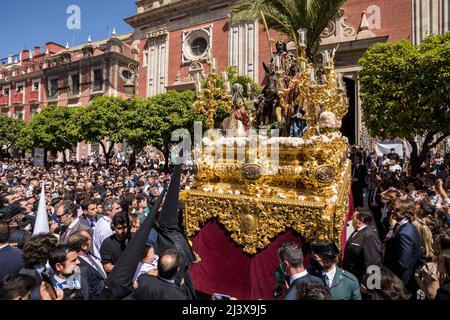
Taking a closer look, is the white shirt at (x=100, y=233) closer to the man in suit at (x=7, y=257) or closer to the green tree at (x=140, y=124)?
the man in suit at (x=7, y=257)

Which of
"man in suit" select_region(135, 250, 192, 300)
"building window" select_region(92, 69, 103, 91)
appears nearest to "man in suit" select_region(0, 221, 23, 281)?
"man in suit" select_region(135, 250, 192, 300)

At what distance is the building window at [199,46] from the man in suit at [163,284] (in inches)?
1109

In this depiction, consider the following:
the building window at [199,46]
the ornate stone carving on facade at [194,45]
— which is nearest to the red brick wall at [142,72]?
the ornate stone carving on facade at [194,45]

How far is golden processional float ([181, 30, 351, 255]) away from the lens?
485 cm

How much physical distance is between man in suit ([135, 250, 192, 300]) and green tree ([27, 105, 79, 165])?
27.4m

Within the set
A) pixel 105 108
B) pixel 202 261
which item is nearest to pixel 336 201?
pixel 202 261

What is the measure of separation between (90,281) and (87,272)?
0.13 m

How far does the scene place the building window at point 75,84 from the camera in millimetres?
37875

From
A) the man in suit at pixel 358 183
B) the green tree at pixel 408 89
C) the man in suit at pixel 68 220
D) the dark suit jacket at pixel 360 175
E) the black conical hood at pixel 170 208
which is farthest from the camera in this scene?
the green tree at pixel 408 89

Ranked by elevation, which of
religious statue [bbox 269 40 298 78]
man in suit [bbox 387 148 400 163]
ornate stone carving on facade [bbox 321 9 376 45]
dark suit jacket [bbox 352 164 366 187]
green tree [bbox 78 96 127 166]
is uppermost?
ornate stone carving on facade [bbox 321 9 376 45]

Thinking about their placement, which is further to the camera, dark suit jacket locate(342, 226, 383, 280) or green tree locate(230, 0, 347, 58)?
green tree locate(230, 0, 347, 58)

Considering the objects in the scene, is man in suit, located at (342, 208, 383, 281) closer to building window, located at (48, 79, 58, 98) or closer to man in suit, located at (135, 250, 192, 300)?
man in suit, located at (135, 250, 192, 300)
